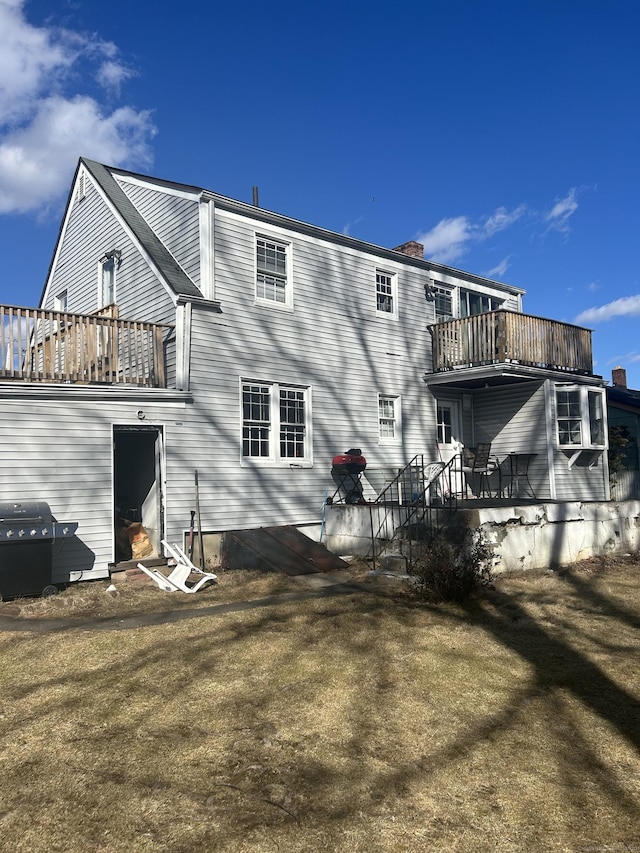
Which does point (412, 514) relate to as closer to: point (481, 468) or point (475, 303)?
point (481, 468)

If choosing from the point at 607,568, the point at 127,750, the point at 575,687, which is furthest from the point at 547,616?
the point at 127,750

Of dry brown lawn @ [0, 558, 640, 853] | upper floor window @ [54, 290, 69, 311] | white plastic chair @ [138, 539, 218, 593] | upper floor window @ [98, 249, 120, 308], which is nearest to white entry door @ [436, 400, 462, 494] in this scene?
white plastic chair @ [138, 539, 218, 593]

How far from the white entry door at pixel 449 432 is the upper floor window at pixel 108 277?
28.6ft

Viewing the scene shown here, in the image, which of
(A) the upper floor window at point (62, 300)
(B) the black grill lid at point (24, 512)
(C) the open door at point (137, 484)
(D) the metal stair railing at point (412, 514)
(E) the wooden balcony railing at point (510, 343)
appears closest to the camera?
(B) the black grill lid at point (24, 512)

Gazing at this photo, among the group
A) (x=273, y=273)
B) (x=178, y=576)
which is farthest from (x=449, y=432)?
(x=178, y=576)

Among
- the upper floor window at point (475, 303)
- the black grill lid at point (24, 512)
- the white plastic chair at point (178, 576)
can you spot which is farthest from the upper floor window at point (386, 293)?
the black grill lid at point (24, 512)

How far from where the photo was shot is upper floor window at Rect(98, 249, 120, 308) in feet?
49.0

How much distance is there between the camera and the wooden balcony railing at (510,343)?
50.3 feet

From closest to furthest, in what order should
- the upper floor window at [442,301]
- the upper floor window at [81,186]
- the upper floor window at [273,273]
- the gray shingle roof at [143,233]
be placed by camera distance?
1. the gray shingle roof at [143,233]
2. the upper floor window at [273,273]
3. the upper floor window at [81,186]
4. the upper floor window at [442,301]

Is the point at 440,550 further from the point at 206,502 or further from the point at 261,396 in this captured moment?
the point at 261,396

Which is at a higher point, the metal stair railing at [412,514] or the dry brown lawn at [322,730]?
the metal stair railing at [412,514]

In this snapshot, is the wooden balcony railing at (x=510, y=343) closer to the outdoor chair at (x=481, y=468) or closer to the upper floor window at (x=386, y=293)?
the upper floor window at (x=386, y=293)

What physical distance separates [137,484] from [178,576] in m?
3.60

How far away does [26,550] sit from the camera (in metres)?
9.45
